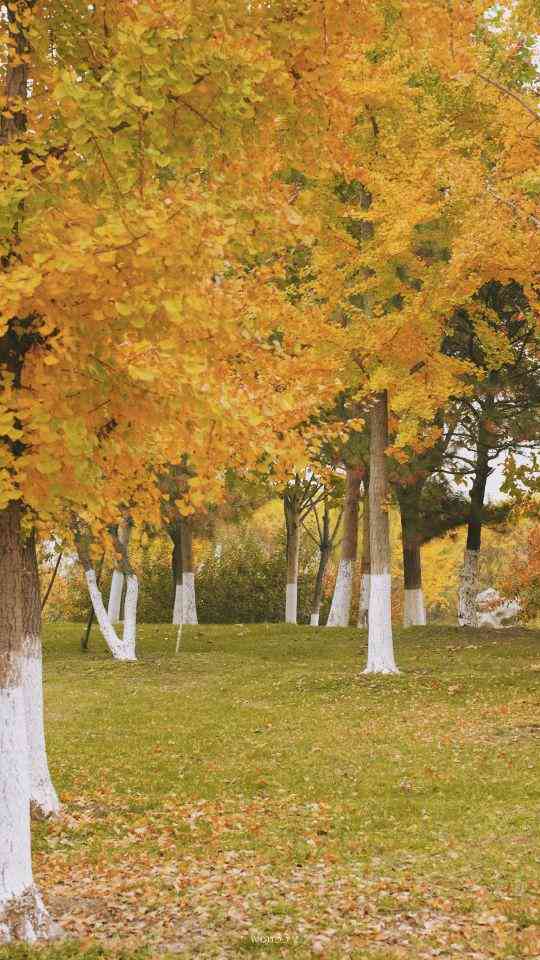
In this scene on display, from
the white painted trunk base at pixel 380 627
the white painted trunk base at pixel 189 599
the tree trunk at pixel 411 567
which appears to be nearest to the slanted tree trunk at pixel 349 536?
the tree trunk at pixel 411 567

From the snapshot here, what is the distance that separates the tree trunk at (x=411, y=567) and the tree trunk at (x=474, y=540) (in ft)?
3.98

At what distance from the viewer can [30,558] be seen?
30.0 feet

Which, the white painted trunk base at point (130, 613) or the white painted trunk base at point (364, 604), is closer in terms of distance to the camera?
the white painted trunk base at point (130, 613)

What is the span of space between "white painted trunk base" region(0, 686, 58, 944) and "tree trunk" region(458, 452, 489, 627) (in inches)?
714

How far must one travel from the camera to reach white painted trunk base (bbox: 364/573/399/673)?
57.2 ft

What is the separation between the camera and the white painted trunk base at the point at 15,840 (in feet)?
19.8

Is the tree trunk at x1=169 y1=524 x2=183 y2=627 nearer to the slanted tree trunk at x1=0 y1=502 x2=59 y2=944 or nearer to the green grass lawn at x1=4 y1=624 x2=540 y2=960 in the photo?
the green grass lawn at x1=4 y1=624 x2=540 y2=960

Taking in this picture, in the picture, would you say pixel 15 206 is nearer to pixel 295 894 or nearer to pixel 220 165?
pixel 220 165

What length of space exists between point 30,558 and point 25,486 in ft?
11.1

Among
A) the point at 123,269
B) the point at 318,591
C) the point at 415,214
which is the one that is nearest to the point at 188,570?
the point at 318,591

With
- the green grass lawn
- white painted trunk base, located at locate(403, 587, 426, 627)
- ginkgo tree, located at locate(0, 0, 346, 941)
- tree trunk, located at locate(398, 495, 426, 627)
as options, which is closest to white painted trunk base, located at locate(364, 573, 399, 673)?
the green grass lawn

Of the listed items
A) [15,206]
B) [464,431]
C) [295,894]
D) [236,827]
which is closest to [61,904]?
[295,894]

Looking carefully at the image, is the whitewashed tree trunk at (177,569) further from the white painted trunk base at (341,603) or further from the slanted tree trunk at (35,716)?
the slanted tree trunk at (35,716)

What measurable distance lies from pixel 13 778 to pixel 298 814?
3.91 m
